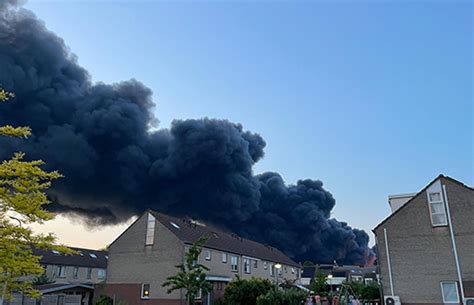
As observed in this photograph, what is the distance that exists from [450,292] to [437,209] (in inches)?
168

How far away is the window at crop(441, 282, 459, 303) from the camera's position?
65.1 feet

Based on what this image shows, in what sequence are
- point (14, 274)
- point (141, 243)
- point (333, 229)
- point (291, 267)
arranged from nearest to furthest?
point (14, 274)
point (141, 243)
point (291, 267)
point (333, 229)

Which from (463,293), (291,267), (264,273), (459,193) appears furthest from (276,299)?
(291,267)

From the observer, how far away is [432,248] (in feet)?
68.6

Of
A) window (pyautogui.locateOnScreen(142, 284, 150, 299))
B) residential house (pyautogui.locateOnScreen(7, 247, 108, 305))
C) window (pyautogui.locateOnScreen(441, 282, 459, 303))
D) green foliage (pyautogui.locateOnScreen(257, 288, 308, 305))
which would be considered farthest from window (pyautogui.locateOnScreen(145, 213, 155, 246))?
window (pyautogui.locateOnScreen(441, 282, 459, 303))

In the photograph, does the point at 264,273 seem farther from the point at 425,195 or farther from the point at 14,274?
the point at 14,274

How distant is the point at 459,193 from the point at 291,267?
35.8 meters

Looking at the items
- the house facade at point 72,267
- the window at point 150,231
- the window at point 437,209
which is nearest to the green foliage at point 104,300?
the window at point 150,231

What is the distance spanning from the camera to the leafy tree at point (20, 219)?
417 inches

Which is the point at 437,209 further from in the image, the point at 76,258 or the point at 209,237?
the point at 76,258

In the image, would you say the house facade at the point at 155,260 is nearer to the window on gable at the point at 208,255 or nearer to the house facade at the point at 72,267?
the window on gable at the point at 208,255

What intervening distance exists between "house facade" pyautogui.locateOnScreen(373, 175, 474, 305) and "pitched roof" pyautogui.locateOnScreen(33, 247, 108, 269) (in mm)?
35087

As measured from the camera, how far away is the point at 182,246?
3158 cm

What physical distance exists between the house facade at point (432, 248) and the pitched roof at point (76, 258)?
35087 millimetres
